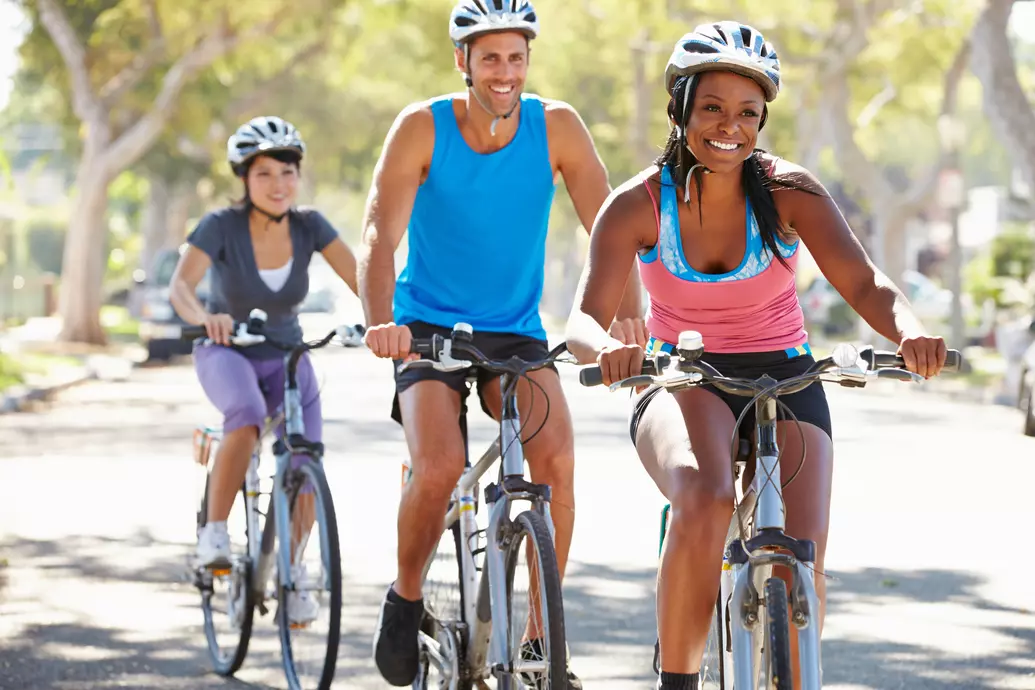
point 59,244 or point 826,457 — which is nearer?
point 826,457

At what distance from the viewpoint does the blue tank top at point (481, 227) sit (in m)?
5.50

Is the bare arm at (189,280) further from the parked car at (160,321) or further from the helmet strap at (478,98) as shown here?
the parked car at (160,321)

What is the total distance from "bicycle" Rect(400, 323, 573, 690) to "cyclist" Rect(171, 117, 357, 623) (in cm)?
144

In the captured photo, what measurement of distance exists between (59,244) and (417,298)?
65.8 meters

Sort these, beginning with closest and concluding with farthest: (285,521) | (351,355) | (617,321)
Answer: (617,321)
(285,521)
(351,355)

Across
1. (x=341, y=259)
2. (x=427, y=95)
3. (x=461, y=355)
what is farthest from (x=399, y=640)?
(x=427, y=95)

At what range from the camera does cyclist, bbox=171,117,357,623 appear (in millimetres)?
6945

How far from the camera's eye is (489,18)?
537cm

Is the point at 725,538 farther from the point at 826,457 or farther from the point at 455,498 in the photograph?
the point at 455,498

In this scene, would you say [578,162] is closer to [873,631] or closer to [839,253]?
[839,253]

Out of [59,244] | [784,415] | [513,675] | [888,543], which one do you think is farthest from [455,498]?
[59,244]

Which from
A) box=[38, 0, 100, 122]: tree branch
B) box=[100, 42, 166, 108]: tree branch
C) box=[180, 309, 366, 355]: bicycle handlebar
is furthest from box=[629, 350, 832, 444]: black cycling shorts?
box=[100, 42, 166, 108]: tree branch

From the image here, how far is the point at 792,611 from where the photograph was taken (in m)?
3.96

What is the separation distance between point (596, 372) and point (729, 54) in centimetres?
84
